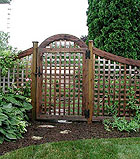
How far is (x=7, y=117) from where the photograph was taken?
2947 mm

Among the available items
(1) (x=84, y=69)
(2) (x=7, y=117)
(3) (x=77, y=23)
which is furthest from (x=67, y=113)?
(3) (x=77, y=23)

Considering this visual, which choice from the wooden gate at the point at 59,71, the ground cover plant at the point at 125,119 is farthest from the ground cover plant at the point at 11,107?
the ground cover plant at the point at 125,119

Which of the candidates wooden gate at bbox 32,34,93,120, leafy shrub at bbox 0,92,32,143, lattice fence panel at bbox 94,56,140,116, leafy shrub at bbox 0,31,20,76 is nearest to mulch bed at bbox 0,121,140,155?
leafy shrub at bbox 0,92,32,143

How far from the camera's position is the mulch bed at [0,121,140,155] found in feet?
9.19

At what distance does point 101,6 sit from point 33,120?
8.89 feet

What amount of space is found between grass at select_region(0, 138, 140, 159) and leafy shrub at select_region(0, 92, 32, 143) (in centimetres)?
41

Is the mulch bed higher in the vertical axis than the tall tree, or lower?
lower

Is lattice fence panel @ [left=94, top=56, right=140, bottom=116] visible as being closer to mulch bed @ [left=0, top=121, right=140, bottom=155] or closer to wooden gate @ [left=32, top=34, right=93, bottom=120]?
wooden gate @ [left=32, top=34, right=93, bottom=120]

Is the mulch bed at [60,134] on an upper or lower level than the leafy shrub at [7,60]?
lower

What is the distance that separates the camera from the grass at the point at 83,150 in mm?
2412

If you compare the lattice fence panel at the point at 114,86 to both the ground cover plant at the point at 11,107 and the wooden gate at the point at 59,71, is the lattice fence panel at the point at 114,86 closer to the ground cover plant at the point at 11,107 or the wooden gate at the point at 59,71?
the wooden gate at the point at 59,71

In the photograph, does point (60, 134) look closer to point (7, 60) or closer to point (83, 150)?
point (83, 150)

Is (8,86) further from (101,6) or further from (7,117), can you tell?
(101,6)

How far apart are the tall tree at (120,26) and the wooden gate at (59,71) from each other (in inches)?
31.0
